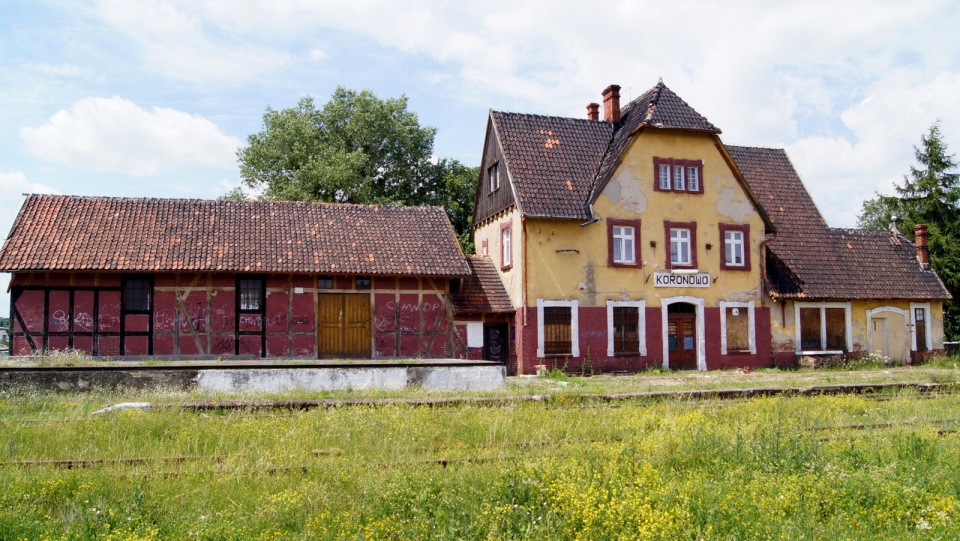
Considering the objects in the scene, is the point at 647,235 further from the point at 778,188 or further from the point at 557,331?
the point at 778,188

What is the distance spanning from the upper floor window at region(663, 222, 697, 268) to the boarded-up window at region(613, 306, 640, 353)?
88.1 inches

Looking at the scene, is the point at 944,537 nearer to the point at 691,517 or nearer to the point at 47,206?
the point at 691,517

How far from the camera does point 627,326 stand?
85.5ft

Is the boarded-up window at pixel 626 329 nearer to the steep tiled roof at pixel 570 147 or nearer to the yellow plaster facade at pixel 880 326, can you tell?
the steep tiled roof at pixel 570 147

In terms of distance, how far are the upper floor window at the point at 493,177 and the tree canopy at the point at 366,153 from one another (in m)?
12.6

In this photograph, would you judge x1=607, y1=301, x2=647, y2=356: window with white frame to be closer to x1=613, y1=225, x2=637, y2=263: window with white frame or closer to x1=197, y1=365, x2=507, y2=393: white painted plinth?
x1=613, y1=225, x2=637, y2=263: window with white frame

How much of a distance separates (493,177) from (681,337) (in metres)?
8.53

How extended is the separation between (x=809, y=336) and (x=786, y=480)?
22.3 meters

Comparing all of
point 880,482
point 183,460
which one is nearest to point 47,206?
point 183,460

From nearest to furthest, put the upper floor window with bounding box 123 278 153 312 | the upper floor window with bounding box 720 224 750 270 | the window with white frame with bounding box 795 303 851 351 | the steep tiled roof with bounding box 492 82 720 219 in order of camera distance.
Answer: the upper floor window with bounding box 123 278 153 312
the steep tiled roof with bounding box 492 82 720 219
the upper floor window with bounding box 720 224 750 270
the window with white frame with bounding box 795 303 851 351

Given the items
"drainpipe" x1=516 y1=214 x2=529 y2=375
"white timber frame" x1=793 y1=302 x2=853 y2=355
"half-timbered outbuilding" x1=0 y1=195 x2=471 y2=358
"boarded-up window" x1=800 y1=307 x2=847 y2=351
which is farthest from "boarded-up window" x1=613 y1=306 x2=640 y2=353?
"boarded-up window" x1=800 y1=307 x2=847 y2=351

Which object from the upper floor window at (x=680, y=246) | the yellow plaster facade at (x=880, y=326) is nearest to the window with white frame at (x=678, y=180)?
the upper floor window at (x=680, y=246)

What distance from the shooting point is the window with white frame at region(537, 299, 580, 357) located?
2514cm

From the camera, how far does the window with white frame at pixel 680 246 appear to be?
26.9 metres
